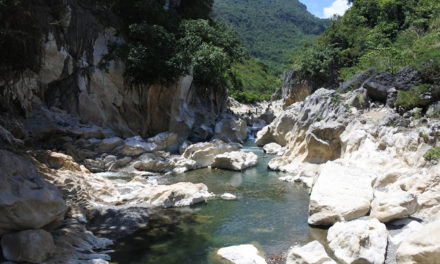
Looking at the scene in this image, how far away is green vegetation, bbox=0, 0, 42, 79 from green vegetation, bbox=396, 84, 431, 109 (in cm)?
1611

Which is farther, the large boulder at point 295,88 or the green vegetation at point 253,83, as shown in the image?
the green vegetation at point 253,83

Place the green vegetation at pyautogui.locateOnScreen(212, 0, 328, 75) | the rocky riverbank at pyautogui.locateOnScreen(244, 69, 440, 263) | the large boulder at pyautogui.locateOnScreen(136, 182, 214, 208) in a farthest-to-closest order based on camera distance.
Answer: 1. the green vegetation at pyautogui.locateOnScreen(212, 0, 328, 75)
2. the large boulder at pyautogui.locateOnScreen(136, 182, 214, 208)
3. the rocky riverbank at pyautogui.locateOnScreen(244, 69, 440, 263)

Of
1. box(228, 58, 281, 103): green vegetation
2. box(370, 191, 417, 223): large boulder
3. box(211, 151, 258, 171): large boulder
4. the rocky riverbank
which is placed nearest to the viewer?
the rocky riverbank

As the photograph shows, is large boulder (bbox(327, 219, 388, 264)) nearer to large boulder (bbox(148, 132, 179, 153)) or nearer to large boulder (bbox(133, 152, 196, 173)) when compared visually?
large boulder (bbox(133, 152, 196, 173))

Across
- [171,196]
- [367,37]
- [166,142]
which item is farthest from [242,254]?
[367,37]

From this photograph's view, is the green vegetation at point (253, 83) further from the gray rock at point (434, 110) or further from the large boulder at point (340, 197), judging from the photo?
the large boulder at point (340, 197)

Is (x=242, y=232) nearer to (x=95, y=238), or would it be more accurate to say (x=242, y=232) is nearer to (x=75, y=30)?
(x=95, y=238)

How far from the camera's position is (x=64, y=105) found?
20781mm

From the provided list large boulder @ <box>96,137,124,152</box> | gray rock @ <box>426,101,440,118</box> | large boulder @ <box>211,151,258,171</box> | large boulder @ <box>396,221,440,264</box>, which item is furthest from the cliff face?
large boulder @ <box>396,221,440,264</box>

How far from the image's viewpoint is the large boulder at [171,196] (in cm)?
1256

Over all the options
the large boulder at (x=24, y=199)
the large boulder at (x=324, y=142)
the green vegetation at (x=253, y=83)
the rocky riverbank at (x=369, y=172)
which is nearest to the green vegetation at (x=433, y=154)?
the rocky riverbank at (x=369, y=172)

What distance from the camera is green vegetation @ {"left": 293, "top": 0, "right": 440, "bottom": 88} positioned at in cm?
2460

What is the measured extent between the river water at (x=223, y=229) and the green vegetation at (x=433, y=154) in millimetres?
4301

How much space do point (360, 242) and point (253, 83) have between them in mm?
62657
